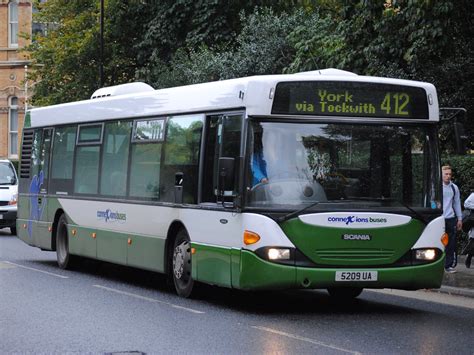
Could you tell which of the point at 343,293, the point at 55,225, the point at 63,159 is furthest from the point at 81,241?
the point at 343,293

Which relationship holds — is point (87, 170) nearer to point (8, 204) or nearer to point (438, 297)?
point (438, 297)

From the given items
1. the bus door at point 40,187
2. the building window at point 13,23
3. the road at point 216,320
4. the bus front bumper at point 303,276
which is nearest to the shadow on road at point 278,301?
the road at point 216,320

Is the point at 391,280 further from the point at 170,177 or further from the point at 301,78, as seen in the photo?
the point at 170,177

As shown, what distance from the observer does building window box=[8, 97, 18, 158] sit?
62.4 meters

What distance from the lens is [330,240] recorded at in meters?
12.7

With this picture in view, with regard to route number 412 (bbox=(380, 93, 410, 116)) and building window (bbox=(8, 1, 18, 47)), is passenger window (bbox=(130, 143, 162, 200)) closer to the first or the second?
route number 412 (bbox=(380, 93, 410, 116))

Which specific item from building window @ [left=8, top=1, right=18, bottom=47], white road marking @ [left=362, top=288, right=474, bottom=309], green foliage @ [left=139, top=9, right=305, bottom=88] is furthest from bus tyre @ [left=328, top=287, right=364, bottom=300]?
building window @ [left=8, top=1, right=18, bottom=47]

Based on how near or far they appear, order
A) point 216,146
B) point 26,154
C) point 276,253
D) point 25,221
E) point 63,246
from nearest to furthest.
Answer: point 276,253 → point 216,146 → point 63,246 → point 25,221 → point 26,154

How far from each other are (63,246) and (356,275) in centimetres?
820

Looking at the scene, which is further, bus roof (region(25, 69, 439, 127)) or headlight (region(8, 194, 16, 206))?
headlight (region(8, 194, 16, 206))

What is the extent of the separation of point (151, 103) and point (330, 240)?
4.30m

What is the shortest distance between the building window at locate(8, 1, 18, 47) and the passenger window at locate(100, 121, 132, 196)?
4571 centimetres

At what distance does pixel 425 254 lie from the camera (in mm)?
13148

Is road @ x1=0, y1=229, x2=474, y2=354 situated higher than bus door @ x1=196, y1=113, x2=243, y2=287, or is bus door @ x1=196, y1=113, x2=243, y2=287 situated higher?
bus door @ x1=196, y1=113, x2=243, y2=287
